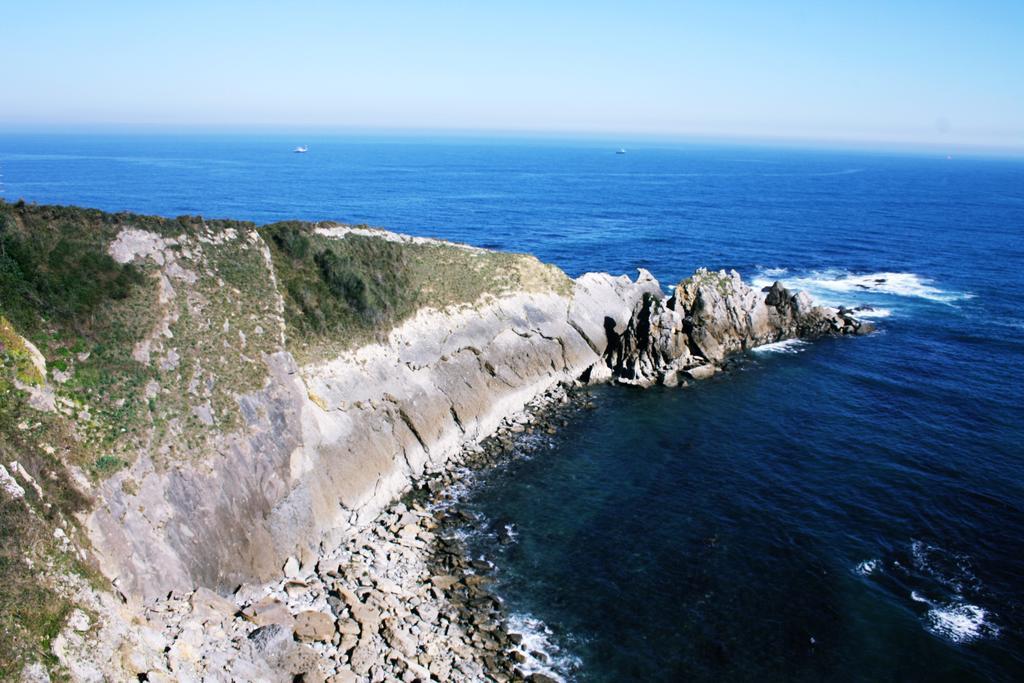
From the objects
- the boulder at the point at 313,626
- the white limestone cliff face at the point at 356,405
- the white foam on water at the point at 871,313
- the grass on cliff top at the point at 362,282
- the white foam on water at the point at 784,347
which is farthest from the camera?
the white foam on water at the point at 871,313

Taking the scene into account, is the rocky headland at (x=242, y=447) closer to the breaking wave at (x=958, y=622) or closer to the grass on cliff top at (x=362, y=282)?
the grass on cliff top at (x=362, y=282)

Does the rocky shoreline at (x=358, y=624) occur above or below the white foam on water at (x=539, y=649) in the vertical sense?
above

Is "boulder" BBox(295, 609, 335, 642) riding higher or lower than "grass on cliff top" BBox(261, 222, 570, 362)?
lower

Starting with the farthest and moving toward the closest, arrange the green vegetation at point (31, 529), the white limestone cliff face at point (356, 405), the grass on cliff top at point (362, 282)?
the grass on cliff top at point (362, 282) < the white limestone cliff face at point (356, 405) < the green vegetation at point (31, 529)

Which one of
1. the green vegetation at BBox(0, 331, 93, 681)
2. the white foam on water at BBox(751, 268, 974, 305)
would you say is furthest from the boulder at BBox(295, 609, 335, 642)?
the white foam on water at BBox(751, 268, 974, 305)

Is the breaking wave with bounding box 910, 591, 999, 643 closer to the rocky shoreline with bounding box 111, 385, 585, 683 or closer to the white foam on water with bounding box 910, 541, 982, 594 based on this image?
the white foam on water with bounding box 910, 541, 982, 594

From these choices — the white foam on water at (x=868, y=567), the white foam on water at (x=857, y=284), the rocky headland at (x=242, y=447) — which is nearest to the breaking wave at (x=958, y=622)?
the white foam on water at (x=868, y=567)

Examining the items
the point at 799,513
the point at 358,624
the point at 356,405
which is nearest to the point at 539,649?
the point at 358,624
